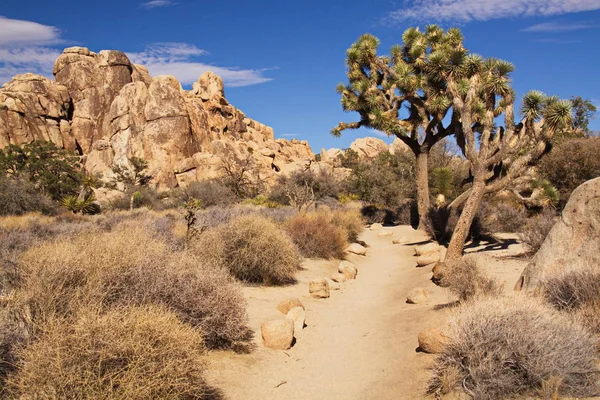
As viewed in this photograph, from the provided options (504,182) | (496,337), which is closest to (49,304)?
(496,337)

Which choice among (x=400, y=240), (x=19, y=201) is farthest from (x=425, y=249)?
(x=19, y=201)

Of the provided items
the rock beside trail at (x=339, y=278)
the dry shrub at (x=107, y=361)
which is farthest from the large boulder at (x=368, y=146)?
the dry shrub at (x=107, y=361)

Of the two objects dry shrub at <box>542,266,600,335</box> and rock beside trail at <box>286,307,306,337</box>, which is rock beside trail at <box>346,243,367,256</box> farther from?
dry shrub at <box>542,266,600,335</box>

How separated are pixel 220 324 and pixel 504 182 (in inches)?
384

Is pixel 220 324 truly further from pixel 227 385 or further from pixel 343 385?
pixel 343 385

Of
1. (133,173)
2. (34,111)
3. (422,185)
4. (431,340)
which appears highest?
(34,111)

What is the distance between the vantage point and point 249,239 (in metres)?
9.27

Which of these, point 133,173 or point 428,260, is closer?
point 428,260

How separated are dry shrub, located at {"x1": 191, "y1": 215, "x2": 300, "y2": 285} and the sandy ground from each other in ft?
1.62

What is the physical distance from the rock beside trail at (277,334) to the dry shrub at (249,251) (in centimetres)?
307

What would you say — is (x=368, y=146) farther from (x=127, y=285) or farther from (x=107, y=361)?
(x=107, y=361)

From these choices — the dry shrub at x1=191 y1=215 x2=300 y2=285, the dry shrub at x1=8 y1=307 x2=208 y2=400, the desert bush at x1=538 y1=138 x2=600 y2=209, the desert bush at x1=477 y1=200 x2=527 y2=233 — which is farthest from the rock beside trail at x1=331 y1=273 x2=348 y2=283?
the desert bush at x1=538 y1=138 x2=600 y2=209

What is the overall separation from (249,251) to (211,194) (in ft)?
69.1

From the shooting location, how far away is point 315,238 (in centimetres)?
1285
